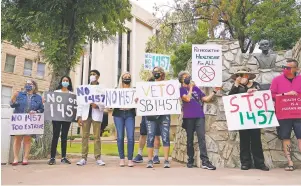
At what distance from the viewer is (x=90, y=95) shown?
6.65m

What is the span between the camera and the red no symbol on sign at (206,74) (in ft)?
21.6

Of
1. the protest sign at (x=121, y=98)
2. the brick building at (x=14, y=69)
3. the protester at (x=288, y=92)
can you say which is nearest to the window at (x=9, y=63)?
the brick building at (x=14, y=69)

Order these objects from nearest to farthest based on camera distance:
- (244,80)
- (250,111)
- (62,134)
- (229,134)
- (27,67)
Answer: (250,111) → (244,80) → (229,134) → (62,134) → (27,67)

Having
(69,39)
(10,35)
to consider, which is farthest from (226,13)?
(10,35)

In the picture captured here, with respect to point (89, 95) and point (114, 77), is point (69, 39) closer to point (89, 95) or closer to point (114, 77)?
point (89, 95)

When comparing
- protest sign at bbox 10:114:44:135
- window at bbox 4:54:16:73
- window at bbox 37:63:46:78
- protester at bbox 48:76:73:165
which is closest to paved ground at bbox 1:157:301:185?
protester at bbox 48:76:73:165

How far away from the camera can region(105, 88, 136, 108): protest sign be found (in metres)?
6.29

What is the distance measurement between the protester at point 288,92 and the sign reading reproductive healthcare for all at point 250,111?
0.23 meters

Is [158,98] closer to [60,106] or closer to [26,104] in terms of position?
[60,106]

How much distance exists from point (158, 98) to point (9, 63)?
986 inches

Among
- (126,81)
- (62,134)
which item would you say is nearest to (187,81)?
(126,81)

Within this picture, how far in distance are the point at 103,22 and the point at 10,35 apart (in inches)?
114

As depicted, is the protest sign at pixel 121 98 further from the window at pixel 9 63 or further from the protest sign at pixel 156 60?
the window at pixel 9 63

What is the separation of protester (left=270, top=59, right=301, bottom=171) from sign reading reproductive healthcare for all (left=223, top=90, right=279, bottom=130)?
0.75 feet
